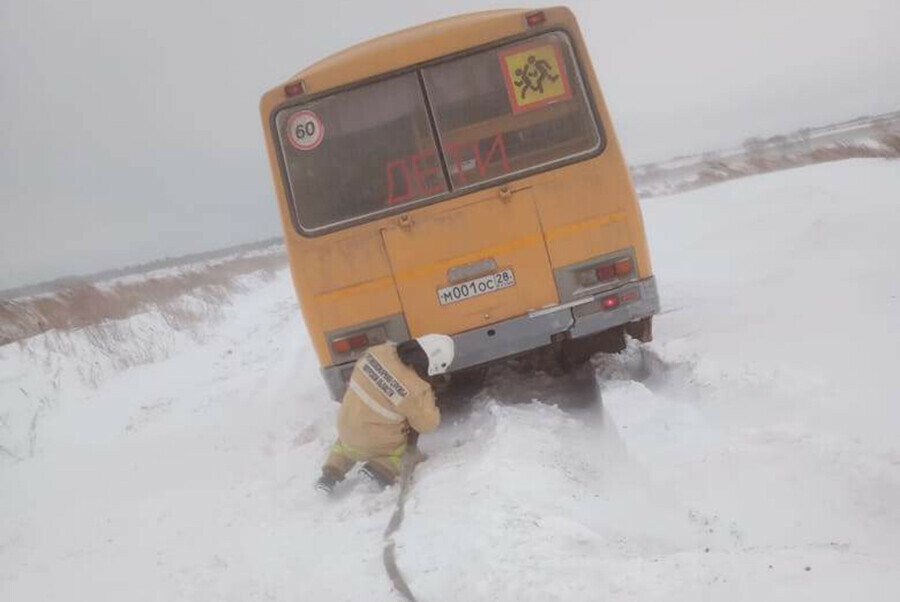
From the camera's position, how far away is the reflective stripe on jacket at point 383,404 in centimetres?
521

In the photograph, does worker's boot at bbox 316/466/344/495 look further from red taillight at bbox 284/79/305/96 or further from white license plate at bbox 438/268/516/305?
red taillight at bbox 284/79/305/96

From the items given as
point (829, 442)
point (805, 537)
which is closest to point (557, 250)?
point (829, 442)

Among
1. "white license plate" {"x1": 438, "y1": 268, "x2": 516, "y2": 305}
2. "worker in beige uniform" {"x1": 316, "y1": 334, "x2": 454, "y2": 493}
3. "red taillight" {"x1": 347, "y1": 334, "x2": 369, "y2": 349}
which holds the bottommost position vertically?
"worker in beige uniform" {"x1": 316, "y1": 334, "x2": 454, "y2": 493}

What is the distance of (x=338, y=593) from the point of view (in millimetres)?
3727

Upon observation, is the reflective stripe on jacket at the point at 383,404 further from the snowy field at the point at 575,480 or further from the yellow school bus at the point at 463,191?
the yellow school bus at the point at 463,191

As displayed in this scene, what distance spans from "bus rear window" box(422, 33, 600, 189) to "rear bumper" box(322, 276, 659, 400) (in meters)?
1.12

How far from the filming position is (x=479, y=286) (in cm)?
596

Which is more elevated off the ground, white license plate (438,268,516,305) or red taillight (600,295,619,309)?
white license plate (438,268,516,305)

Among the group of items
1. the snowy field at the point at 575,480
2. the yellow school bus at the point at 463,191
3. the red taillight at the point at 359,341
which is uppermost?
the yellow school bus at the point at 463,191

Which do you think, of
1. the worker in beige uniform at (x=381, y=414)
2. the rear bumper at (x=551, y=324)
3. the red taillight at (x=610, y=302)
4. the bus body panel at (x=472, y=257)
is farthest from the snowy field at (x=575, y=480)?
the bus body panel at (x=472, y=257)

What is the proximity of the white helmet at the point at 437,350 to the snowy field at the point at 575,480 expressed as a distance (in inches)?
25.3

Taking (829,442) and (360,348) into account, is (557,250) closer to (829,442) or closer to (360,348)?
(360,348)

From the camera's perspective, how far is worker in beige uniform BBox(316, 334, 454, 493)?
521 centimetres

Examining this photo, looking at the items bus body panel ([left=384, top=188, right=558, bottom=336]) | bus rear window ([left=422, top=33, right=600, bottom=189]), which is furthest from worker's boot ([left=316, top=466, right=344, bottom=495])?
bus rear window ([left=422, top=33, right=600, bottom=189])
